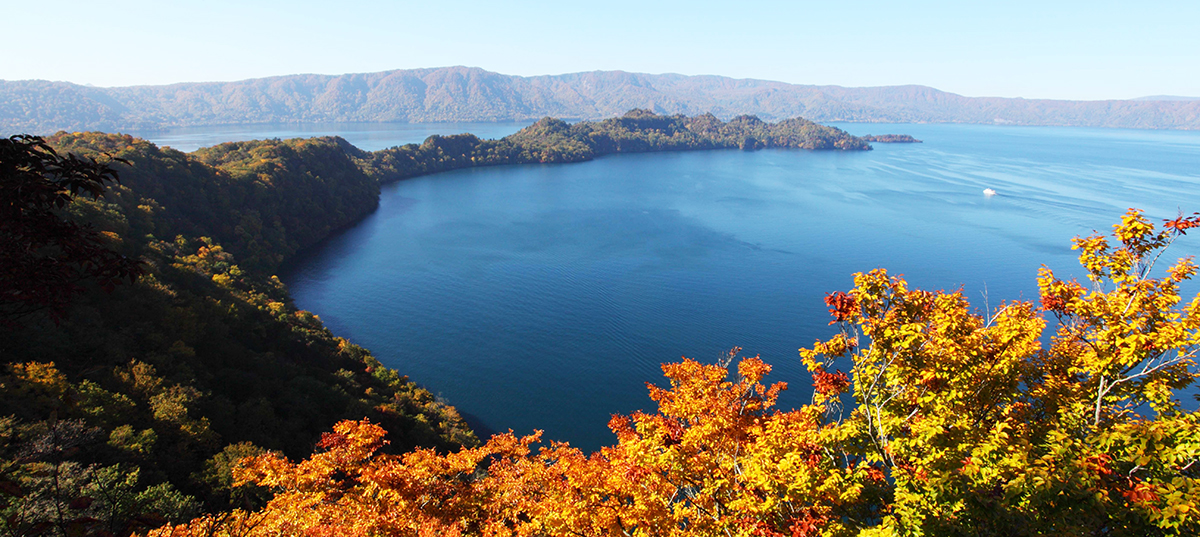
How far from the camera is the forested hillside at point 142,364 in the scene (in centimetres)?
577

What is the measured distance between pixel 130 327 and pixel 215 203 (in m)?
44.6

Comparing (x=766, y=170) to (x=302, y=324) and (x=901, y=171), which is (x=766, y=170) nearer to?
(x=901, y=171)

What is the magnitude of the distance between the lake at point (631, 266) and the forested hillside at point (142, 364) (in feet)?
24.7

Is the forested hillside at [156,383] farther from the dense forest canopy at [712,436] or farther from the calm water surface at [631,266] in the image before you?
the calm water surface at [631,266]

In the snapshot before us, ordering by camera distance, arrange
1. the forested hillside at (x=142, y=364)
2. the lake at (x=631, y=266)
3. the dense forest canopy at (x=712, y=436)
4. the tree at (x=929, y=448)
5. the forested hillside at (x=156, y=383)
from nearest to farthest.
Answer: the forested hillside at (x=142, y=364), the dense forest canopy at (x=712, y=436), the tree at (x=929, y=448), the forested hillside at (x=156, y=383), the lake at (x=631, y=266)

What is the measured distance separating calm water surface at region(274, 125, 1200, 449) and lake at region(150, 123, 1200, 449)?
0.26 meters

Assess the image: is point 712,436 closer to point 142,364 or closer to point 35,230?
point 35,230

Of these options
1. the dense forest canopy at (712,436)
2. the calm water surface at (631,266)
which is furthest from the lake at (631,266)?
the dense forest canopy at (712,436)

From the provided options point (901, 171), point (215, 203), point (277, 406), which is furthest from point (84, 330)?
point (901, 171)

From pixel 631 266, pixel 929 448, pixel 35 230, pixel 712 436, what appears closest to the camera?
pixel 35 230

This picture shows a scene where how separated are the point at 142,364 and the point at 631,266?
48950mm

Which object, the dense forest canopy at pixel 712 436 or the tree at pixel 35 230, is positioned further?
the dense forest canopy at pixel 712 436

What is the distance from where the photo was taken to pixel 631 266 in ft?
214

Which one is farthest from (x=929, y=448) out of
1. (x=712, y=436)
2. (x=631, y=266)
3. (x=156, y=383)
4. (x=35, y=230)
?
(x=631, y=266)
